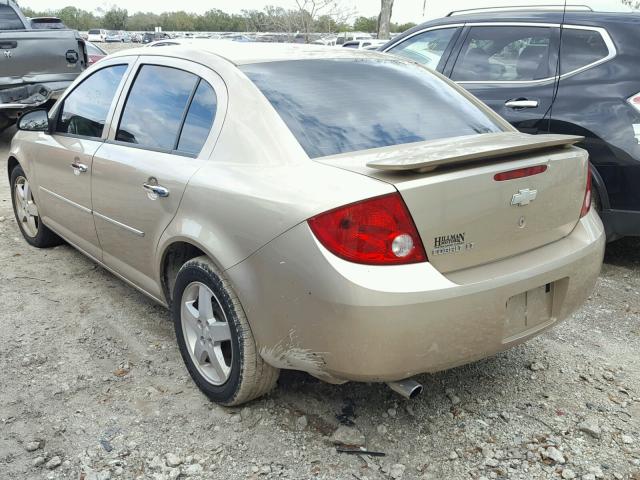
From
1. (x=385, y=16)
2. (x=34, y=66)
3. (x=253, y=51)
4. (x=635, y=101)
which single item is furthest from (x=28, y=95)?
(x=385, y=16)

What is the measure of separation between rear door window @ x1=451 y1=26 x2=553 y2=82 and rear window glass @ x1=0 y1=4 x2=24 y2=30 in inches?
288

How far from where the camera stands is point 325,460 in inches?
96.2

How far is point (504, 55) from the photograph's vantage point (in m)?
4.95

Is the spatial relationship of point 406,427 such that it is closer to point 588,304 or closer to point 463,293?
point 463,293

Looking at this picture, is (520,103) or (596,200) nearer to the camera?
(596,200)

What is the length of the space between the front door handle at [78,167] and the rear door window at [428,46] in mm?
2958

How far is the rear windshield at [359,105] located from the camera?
8.44 ft

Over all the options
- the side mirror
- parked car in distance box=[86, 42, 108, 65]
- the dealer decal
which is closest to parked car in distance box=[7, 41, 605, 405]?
the dealer decal

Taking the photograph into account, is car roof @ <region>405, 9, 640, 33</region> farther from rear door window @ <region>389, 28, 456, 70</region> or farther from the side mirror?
the side mirror

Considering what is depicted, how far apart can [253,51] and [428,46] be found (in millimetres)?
2942

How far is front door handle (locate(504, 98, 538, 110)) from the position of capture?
15.0ft

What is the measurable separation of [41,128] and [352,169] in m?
2.87

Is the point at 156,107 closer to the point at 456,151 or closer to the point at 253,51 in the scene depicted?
the point at 253,51

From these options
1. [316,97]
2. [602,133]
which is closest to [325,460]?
[316,97]
